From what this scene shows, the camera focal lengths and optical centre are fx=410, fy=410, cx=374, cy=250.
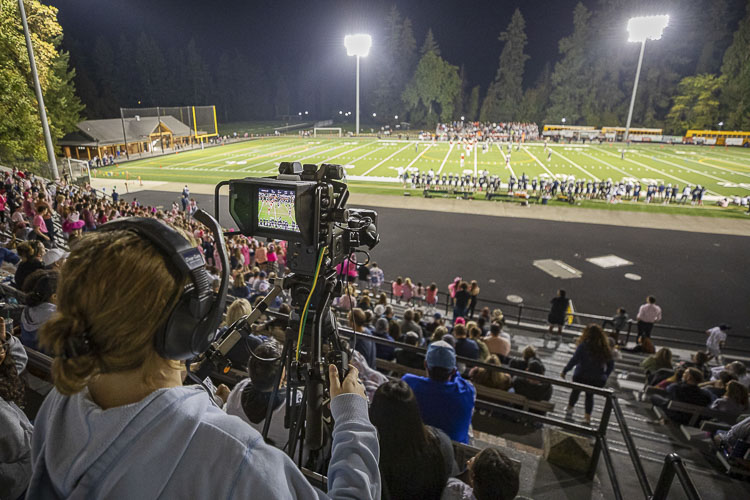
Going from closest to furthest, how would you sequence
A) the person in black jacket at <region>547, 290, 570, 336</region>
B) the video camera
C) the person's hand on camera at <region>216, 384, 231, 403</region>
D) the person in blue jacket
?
1. the video camera
2. the person's hand on camera at <region>216, 384, 231, 403</region>
3. the person in blue jacket
4. the person in black jacket at <region>547, 290, 570, 336</region>

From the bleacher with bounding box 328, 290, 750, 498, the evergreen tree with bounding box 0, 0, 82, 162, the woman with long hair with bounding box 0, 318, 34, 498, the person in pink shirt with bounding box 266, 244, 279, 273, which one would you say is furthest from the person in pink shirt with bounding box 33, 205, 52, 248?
the evergreen tree with bounding box 0, 0, 82, 162

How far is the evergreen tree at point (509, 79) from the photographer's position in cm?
9112

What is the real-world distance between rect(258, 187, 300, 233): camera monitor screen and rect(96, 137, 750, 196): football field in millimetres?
28853

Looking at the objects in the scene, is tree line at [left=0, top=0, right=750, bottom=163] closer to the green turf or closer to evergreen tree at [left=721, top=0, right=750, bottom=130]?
evergreen tree at [left=721, top=0, right=750, bottom=130]

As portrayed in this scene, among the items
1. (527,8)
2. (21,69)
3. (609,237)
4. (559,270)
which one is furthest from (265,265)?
(527,8)

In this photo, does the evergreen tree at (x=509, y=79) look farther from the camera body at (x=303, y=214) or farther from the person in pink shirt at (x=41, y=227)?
the camera body at (x=303, y=214)

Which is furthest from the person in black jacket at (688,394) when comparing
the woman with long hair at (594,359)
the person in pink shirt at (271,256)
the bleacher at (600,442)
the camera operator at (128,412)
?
the person in pink shirt at (271,256)

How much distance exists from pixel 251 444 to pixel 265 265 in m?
13.2

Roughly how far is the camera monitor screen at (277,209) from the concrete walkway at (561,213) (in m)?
Result: 21.2

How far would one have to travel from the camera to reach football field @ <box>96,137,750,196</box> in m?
34.2

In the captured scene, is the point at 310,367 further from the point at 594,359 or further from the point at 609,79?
the point at 609,79

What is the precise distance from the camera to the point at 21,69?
21.4 meters

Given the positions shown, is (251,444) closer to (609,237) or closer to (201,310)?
(201,310)

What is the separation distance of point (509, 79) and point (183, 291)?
102736mm
